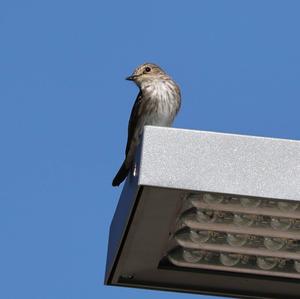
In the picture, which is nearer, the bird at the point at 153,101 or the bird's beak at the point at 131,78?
the bird at the point at 153,101

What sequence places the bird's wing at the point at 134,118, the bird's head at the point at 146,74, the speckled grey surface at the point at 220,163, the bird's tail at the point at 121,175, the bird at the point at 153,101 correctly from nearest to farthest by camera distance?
the speckled grey surface at the point at 220,163 → the bird's tail at the point at 121,175 → the bird's wing at the point at 134,118 → the bird at the point at 153,101 → the bird's head at the point at 146,74

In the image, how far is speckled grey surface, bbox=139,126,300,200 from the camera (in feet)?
8.65

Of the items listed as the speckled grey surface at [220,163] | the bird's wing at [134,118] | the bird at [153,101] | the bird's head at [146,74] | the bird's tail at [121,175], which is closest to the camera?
the speckled grey surface at [220,163]

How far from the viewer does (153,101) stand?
7.79 meters

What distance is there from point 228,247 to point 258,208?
23 centimetres

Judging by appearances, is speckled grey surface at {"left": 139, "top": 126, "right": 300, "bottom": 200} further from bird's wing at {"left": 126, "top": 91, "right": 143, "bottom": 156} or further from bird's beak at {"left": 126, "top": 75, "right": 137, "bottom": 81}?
bird's beak at {"left": 126, "top": 75, "right": 137, "bottom": 81}

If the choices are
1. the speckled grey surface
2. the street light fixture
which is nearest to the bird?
the street light fixture

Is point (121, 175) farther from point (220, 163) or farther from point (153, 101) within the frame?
point (220, 163)

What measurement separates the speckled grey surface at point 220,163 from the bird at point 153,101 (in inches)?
184

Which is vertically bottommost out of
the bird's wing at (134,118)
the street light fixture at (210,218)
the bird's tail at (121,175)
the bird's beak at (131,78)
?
the street light fixture at (210,218)

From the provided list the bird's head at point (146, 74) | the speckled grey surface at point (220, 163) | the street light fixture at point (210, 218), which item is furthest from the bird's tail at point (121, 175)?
the speckled grey surface at point (220, 163)

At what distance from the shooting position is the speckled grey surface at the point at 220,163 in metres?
2.64

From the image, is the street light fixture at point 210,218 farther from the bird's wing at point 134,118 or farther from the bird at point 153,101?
the bird at point 153,101

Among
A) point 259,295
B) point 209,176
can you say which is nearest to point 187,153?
point 209,176
